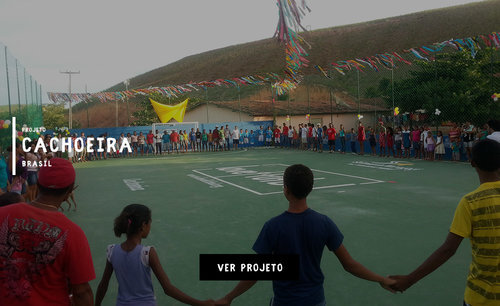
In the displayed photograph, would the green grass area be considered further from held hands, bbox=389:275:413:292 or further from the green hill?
the green hill

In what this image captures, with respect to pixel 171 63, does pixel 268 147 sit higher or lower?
lower

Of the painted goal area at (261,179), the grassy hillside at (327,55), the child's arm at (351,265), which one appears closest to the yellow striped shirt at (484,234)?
the child's arm at (351,265)

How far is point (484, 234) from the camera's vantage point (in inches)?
95.1

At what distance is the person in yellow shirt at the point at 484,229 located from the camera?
238 cm

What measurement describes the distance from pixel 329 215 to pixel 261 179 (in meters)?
5.41

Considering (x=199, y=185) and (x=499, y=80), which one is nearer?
(x=199, y=185)

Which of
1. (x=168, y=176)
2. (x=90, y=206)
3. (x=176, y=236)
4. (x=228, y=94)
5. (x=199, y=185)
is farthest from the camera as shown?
(x=228, y=94)

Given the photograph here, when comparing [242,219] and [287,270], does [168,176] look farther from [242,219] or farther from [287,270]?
[287,270]

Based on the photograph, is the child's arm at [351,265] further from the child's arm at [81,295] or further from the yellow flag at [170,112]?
the yellow flag at [170,112]

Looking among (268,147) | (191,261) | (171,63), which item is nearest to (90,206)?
(191,261)

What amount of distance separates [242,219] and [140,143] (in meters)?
20.5

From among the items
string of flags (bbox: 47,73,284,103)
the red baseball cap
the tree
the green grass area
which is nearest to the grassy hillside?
the tree

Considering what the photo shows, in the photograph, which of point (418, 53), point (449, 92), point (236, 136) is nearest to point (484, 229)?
point (418, 53)

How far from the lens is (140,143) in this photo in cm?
2677
